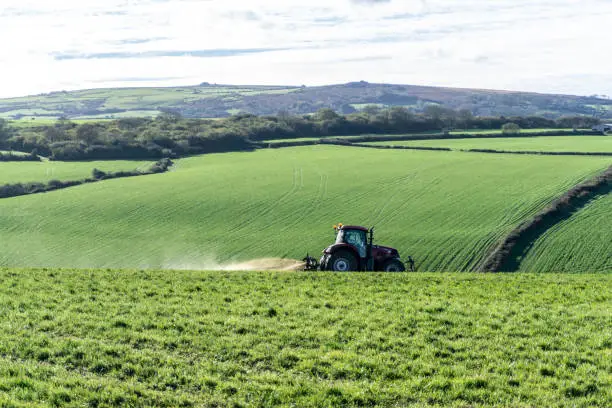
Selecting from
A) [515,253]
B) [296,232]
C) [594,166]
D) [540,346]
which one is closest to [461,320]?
[540,346]

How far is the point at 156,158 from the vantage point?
93.8 m

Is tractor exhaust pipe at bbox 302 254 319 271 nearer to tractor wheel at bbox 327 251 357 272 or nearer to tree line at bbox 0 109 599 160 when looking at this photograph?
tractor wheel at bbox 327 251 357 272

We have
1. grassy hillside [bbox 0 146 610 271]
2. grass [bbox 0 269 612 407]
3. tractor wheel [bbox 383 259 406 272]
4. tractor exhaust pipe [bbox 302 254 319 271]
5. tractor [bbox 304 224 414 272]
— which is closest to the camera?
grass [bbox 0 269 612 407]

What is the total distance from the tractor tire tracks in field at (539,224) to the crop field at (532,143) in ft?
98.6

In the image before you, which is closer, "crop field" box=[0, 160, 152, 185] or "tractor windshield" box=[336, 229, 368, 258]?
"tractor windshield" box=[336, 229, 368, 258]

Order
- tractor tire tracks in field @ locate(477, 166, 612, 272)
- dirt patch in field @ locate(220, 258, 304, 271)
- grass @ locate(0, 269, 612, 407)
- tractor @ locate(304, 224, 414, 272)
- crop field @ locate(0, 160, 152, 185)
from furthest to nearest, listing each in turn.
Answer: crop field @ locate(0, 160, 152, 185) → tractor tire tracks in field @ locate(477, 166, 612, 272) → dirt patch in field @ locate(220, 258, 304, 271) → tractor @ locate(304, 224, 414, 272) → grass @ locate(0, 269, 612, 407)

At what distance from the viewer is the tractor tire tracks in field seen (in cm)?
3815

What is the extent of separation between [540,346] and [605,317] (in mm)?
3497

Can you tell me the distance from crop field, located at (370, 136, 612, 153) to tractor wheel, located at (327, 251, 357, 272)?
69880 mm

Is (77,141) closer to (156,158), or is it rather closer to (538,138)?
(156,158)

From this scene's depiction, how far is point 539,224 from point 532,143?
188 feet

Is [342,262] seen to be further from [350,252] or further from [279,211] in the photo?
[279,211]

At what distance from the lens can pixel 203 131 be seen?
110125mm

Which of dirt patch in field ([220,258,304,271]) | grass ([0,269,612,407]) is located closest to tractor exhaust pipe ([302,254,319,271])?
dirt patch in field ([220,258,304,271])
